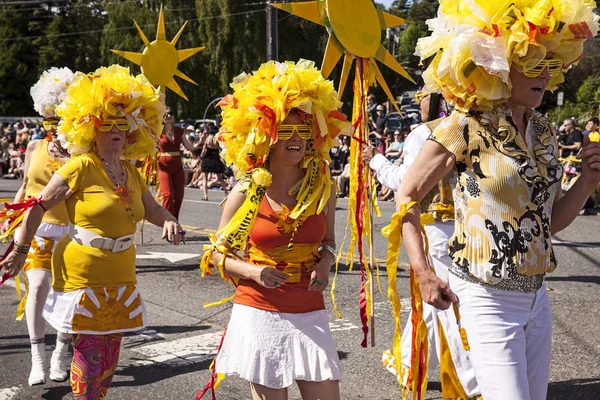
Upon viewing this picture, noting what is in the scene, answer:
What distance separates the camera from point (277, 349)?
11.0 feet

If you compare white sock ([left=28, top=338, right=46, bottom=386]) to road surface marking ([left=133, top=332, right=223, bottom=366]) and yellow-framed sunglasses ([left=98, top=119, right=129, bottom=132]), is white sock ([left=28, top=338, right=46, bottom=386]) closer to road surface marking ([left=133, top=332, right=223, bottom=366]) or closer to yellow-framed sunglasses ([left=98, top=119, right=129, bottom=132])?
road surface marking ([left=133, top=332, right=223, bottom=366])

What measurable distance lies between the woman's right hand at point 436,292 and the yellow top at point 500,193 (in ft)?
0.43

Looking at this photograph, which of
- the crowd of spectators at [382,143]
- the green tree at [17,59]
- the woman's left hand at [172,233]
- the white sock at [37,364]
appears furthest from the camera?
the green tree at [17,59]

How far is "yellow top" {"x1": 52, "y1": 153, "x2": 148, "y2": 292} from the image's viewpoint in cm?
418

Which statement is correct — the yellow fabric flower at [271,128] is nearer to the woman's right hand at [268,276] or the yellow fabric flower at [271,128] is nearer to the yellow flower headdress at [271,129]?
the yellow flower headdress at [271,129]

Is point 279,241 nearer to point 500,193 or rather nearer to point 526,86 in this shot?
point 500,193

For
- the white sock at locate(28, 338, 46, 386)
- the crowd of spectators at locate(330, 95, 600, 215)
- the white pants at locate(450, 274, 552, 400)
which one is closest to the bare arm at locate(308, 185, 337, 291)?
the white pants at locate(450, 274, 552, 400)

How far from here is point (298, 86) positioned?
353cm

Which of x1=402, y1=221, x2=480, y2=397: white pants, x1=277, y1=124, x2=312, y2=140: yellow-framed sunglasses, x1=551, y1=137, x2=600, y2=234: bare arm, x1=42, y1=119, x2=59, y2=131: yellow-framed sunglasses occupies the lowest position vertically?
x1=402, y1=221, x2=480, y2=397: white pants

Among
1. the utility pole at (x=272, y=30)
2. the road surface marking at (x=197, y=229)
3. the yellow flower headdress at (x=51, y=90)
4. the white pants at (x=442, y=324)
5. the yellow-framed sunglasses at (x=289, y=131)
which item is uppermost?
the utility pole at (x=272, y=30)

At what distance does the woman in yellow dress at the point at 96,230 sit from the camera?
411 cm

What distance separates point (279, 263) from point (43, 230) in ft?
8.66

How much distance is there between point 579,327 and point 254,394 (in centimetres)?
373

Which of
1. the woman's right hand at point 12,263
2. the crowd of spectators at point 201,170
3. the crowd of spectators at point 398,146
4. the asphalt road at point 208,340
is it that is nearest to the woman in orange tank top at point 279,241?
the woman's right hand at point 12,263
